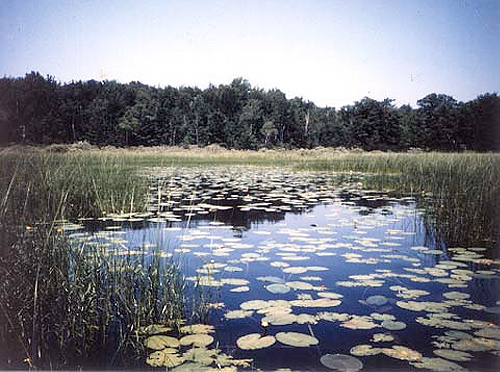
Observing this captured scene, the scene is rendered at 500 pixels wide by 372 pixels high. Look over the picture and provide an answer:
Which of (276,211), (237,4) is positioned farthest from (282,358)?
(276,211)

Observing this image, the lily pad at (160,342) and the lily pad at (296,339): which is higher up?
the lily pad at (296,339)

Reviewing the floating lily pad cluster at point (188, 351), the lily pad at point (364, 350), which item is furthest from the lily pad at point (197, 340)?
the lily pad at point (364, 350)

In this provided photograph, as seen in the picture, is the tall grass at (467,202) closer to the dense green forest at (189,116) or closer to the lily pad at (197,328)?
the dense green forest at (189,116)

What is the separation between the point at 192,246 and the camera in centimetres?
348

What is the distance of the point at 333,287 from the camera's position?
101 inches

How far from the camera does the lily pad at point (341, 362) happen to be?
1653 millimetres

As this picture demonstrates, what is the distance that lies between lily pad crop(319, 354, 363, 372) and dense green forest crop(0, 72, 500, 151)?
180cm

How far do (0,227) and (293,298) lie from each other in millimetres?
1940

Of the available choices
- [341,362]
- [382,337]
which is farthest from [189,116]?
[341,362]

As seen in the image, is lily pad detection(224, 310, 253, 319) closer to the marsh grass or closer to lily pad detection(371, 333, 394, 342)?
the marsh grass

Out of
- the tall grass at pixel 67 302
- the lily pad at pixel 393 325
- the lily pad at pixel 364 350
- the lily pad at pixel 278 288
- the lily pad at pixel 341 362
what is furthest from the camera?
the lily pad at pixel 278 288

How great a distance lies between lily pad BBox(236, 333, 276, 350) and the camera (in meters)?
1.79

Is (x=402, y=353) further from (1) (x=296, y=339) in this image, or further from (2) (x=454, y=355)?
(1) (x=296, y=339)

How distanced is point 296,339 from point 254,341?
0.21 meters
